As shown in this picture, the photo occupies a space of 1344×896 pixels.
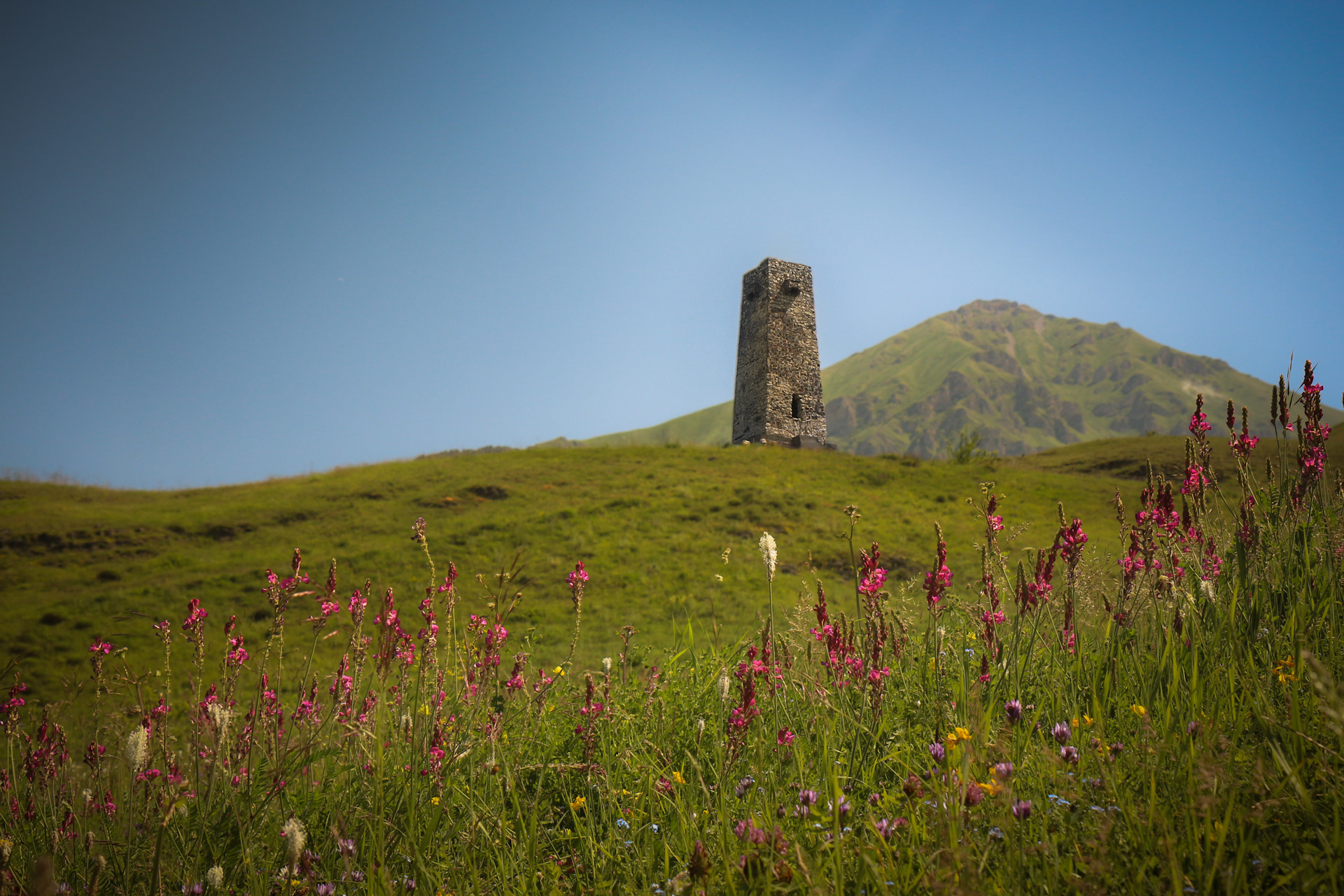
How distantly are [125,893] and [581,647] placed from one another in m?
7.59

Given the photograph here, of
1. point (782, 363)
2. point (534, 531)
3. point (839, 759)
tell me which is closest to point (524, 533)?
point (534, 531)

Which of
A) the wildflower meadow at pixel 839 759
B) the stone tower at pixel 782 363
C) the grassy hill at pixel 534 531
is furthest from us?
the stone tower at pixel 782 363

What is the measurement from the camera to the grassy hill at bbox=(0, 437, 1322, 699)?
11539 mm

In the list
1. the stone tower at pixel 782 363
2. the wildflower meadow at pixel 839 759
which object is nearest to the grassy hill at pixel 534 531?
the stone tower at pixel 782 363

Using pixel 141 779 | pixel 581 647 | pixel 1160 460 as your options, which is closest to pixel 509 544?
pixel 581 647

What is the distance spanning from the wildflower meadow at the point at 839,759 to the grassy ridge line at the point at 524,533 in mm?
4906

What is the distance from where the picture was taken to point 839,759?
2.58m

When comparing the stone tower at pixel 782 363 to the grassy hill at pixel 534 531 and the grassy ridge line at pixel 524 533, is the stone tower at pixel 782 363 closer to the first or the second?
the grassy hill at pixel 534 531

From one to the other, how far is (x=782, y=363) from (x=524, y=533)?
1817cm

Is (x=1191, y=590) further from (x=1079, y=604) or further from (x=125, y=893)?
(x=125, y=893)

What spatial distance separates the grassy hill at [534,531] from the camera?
37.9 feet

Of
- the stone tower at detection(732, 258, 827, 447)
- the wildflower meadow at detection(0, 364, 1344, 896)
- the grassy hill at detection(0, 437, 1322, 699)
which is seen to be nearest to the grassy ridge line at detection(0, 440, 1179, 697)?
the grassy hill at detection(0, 437, 1322, 699)

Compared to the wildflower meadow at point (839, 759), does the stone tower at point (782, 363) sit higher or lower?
higher

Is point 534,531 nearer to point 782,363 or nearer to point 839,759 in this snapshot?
point 839,759
